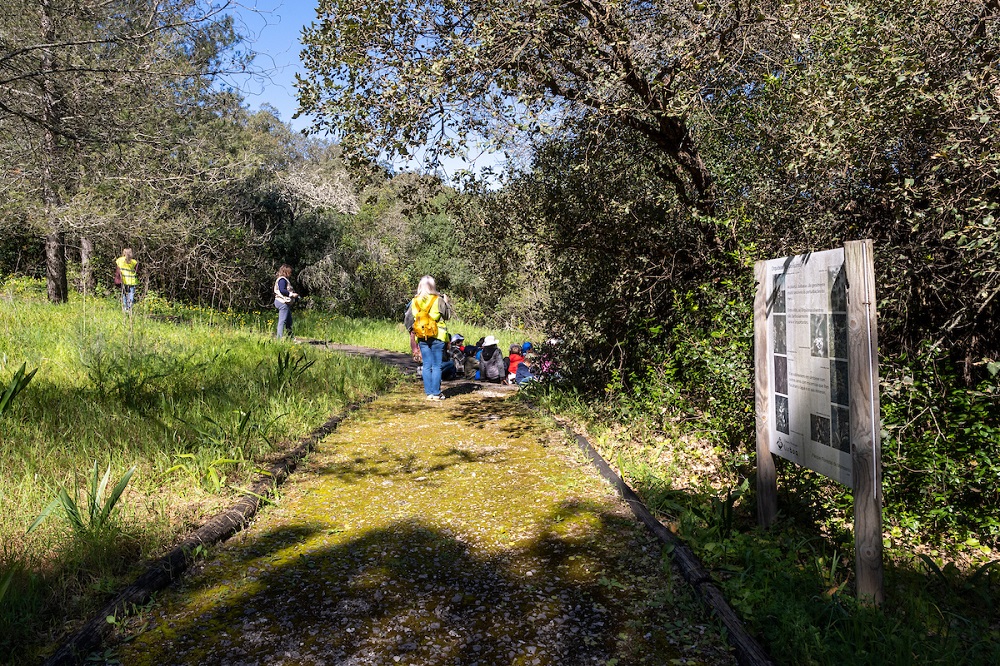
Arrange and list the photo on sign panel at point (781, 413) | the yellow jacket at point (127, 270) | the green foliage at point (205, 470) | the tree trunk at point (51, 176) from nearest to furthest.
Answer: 1. the photo on sign panel at point (781, 413)
2. the green foliage at point (205, 470)
3. the tree trunk at point (51, 176)
4. the yellow jacket at point (127, 270)

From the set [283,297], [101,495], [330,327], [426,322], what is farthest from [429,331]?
[330,327]

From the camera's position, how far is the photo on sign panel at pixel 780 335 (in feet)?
13.3

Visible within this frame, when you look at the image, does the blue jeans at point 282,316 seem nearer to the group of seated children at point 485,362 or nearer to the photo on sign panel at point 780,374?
the group of seated children at point 485,362

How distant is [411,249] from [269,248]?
26.1ft

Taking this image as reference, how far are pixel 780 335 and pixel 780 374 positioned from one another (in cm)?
26

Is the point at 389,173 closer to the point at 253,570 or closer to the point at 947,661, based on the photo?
the point at 253,570

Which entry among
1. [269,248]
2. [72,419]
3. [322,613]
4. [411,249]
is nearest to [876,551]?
[322,613]

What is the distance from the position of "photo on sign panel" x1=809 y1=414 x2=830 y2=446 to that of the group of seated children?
8.49 m

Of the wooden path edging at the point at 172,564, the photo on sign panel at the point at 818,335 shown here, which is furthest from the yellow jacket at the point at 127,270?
the photo on sign panel at the point at 818,335

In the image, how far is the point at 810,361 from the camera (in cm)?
365

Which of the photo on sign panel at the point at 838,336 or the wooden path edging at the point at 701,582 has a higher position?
the photo on sign panel at the point at 838,336

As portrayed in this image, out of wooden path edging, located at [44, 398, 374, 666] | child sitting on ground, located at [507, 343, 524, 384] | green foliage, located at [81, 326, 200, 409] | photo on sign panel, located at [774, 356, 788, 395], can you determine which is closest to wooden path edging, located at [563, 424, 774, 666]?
photo on sign panel, located at [774, 356, 788, 395]

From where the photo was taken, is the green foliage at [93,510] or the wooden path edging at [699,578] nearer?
the wooden path edging at [699,578]

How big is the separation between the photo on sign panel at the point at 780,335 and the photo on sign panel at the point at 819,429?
0.55m
